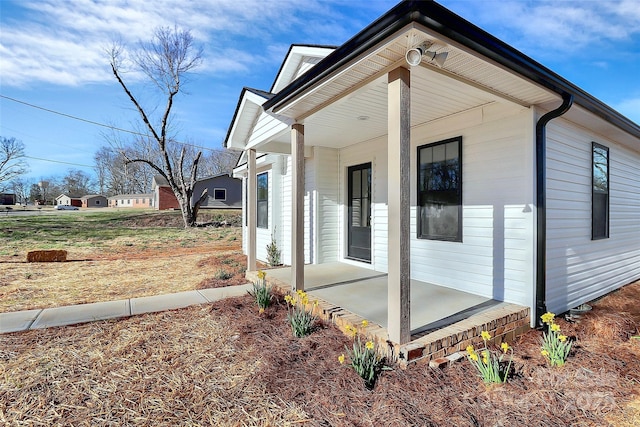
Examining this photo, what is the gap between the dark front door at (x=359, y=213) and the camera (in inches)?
251

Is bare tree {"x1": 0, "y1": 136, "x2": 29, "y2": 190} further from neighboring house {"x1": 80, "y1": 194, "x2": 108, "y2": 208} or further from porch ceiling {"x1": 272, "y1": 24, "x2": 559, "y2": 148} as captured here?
porch ceiling {"x1": 272, "y1": 24, "x2": 559, "y2": 148}

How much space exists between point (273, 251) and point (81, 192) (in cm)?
6667

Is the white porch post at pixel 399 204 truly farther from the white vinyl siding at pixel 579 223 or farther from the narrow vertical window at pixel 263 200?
the narrow vertical window at pixel 263 200

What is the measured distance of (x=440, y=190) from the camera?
482 centimetres

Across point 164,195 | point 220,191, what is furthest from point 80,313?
point 164,195

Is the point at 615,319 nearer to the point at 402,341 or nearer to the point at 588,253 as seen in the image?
the point at 588,253

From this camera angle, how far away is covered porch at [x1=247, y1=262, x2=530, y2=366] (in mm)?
2840

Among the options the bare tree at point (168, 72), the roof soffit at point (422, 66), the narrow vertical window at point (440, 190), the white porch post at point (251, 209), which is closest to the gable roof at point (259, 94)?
the white porch post at point (251, 209)

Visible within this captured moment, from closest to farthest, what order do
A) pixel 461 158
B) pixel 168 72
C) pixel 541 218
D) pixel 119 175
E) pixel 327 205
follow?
pixel 541 218
pixel 461 158
pixel 327 205
pixel 168 72
pixel 119 175

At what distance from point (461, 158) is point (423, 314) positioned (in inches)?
91.0

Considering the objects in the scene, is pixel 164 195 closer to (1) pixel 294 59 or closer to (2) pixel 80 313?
(1) pixel 294 59

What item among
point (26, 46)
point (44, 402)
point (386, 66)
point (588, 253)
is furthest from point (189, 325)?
point (26, 46)

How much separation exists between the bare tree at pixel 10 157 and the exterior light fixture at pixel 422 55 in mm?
43415

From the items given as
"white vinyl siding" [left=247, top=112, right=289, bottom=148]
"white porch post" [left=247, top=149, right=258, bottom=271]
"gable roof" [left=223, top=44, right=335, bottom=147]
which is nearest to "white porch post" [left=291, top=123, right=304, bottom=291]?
"white vinyl siding" [left=247, top=112, right=289, bottom=148]
